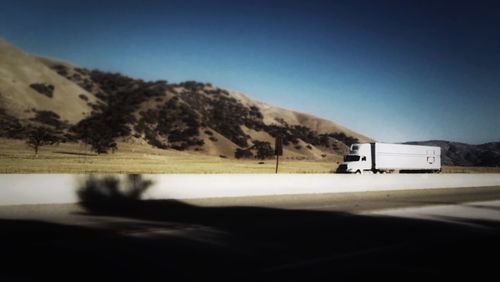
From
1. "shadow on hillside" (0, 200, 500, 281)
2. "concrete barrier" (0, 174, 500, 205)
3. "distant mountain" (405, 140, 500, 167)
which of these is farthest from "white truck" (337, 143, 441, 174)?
"distant mountain" (405, 140, 500, 167)

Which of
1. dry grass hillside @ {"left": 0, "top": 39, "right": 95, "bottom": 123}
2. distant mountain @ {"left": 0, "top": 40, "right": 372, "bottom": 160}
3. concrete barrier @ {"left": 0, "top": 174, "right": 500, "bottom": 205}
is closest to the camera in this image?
concrete barrier @ {"left": 0, "top": 174, "right": 500, "bottom": 205}

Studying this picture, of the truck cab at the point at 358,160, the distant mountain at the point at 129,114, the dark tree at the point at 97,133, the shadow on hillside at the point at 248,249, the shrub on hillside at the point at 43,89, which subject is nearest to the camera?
the shadow on hillside at the point at 248,249

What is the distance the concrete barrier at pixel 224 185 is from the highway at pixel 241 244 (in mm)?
642

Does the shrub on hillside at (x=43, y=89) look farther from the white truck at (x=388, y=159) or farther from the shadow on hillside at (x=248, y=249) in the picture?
the shadow on hillside at (x=248, y=249)

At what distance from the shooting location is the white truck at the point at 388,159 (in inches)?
1812

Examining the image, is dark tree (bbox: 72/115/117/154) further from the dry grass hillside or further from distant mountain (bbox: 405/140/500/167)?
distant mountain (bbox: 405/140/500/167)

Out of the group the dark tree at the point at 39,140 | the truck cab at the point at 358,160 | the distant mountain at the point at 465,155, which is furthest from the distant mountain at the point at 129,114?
the truck cab at the point at 358,160

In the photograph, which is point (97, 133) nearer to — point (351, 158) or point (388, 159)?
point (351, 158)

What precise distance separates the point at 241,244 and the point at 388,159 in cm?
4131

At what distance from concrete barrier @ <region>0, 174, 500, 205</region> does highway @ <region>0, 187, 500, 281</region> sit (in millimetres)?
642

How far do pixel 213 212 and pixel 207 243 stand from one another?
19.3 ft

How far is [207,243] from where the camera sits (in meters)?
9.40

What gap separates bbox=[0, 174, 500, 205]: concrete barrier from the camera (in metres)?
15.5

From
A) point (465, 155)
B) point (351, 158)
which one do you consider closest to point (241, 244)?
point (351, 158)
